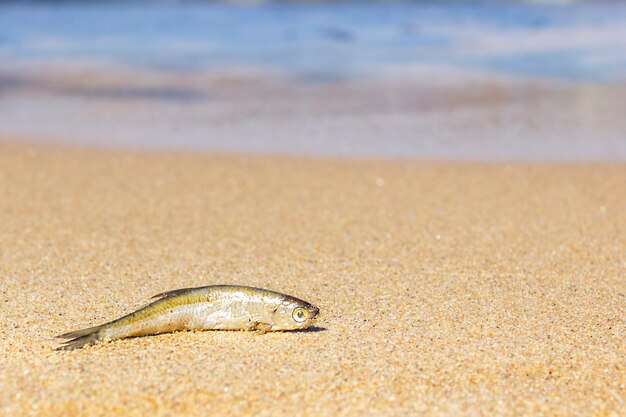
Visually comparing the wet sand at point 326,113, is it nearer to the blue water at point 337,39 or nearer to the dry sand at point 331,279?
the dry sand at point 331,279

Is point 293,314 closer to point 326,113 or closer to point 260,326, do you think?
point 260,326

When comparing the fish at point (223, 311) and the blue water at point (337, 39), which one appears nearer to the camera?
the fish at point (223, 311)

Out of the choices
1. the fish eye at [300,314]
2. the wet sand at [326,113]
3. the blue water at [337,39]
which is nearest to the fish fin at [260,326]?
the fish eye at [300,314]

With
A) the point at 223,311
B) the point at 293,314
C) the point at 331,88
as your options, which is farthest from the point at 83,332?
the point at 331,88

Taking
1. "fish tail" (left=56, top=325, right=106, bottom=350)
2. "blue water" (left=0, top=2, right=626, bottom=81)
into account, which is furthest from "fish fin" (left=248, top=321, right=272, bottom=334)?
"blue water" (left=0, top=2, right=626, bottom=81)

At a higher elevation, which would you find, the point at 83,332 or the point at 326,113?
the point at 326,113

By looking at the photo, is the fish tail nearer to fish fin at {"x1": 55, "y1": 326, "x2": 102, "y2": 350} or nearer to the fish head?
fish fin at {"x1": 55, "y1": 326, "x2": 102, "y2": 350}

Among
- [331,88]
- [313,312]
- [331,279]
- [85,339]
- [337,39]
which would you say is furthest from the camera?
[337,39]
